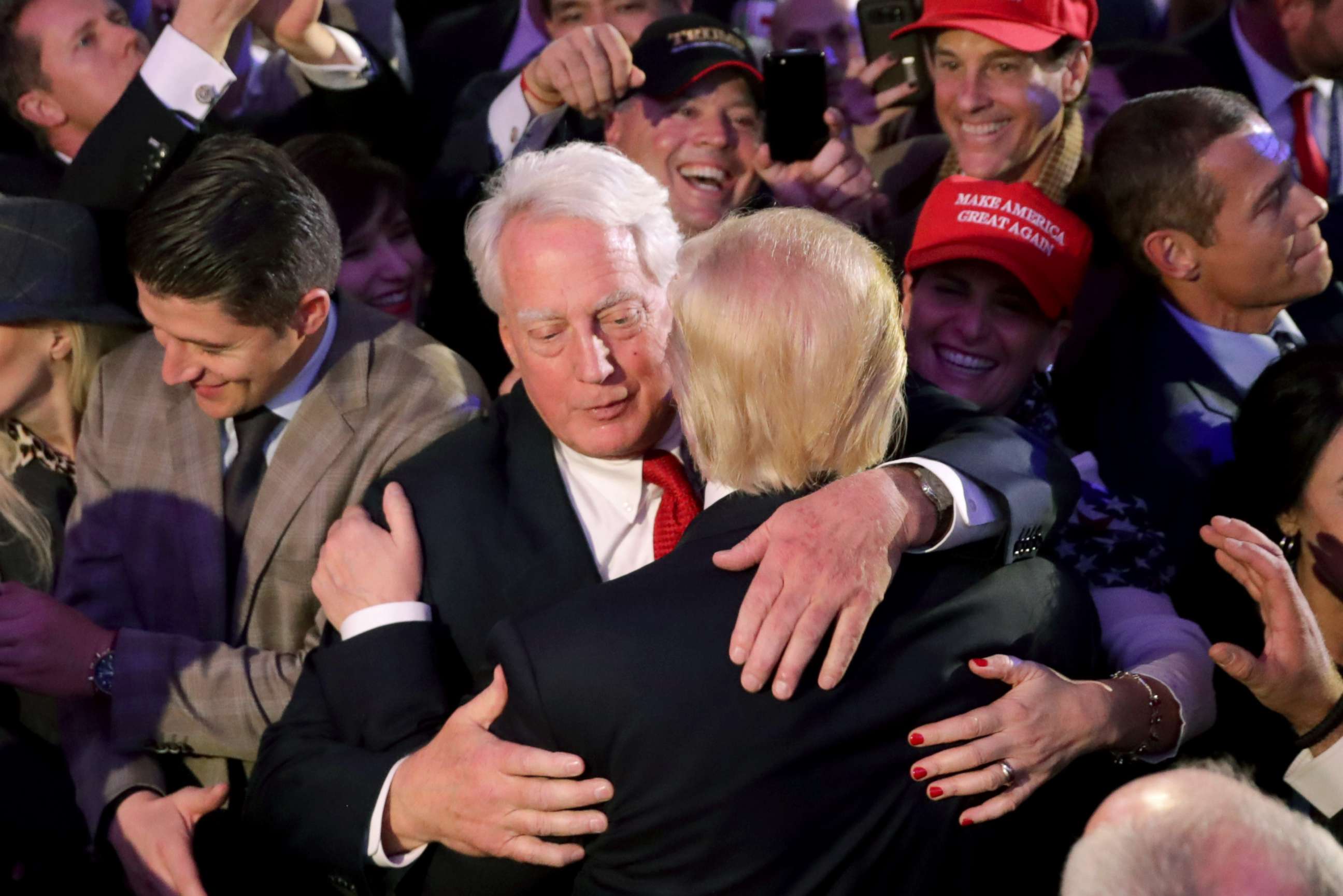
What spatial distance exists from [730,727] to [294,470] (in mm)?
1298

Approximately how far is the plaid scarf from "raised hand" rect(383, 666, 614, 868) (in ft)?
6.43

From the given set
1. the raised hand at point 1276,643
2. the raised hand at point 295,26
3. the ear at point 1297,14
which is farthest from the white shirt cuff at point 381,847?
the ear at point 1297,14

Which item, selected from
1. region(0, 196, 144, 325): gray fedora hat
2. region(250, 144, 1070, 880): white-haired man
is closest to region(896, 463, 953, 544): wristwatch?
region(250, 144, 1070, 880): white-haired man

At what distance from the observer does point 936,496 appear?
185 cm

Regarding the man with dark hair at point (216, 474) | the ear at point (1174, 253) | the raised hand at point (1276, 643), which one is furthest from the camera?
the ear at point (1174, 253)

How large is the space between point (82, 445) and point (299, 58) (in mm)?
1243

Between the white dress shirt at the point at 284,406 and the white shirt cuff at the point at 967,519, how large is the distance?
1.38 meters

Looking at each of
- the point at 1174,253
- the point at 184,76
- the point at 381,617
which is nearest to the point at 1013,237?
the point at 1174,253

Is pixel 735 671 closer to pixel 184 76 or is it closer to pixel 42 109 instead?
pixel 184 76

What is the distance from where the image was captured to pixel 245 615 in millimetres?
2619

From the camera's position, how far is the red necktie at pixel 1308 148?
3.60 meters

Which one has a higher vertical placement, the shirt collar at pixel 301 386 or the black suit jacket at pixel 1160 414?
the shirt collar at pixel 301 386

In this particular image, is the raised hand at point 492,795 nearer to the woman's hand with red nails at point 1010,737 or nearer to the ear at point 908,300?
the woman's hand with red nails at point 1010,737

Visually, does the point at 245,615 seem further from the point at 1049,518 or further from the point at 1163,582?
the point at 1163,582
